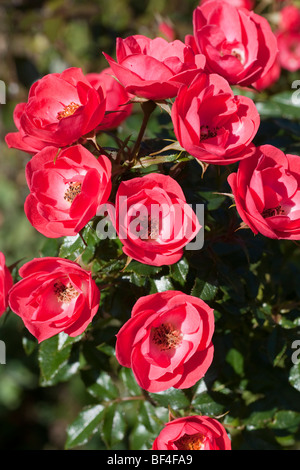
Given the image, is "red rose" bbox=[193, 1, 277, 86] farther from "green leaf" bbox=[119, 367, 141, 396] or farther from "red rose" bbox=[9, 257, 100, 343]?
"green leaf" bbox=[119, 367, 141, 396]

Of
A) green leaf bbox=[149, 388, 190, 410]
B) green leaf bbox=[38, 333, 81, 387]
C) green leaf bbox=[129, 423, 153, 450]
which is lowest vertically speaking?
green leaf bbox=[129, 423, 153, 450]

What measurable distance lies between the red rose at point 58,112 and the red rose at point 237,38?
8.8 inches

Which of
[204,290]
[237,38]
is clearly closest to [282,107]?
[237,38]

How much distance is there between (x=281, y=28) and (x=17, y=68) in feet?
3.39

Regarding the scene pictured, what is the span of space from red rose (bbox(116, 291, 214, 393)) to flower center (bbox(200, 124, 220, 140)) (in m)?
0.27

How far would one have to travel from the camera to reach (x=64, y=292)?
2.82 feet

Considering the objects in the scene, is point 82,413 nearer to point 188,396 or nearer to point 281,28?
point 188,396

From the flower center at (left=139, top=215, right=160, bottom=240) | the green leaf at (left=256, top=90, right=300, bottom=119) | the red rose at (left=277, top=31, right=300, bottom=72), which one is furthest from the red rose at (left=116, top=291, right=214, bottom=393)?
the red rose at (left=277, top=31, right=300, bottom=72)

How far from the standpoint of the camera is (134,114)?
145cm

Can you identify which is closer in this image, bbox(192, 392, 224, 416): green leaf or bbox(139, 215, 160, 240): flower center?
bbox(139, 215, 160, 240): flower center

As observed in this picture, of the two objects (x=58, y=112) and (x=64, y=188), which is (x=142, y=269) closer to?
(x=64, y=188)

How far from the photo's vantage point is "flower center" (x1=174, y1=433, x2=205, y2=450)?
2.79ft

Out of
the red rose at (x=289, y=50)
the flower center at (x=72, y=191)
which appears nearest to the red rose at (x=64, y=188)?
the flower center at (x=72, y=191)

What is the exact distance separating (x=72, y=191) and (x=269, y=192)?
0.33 metres
